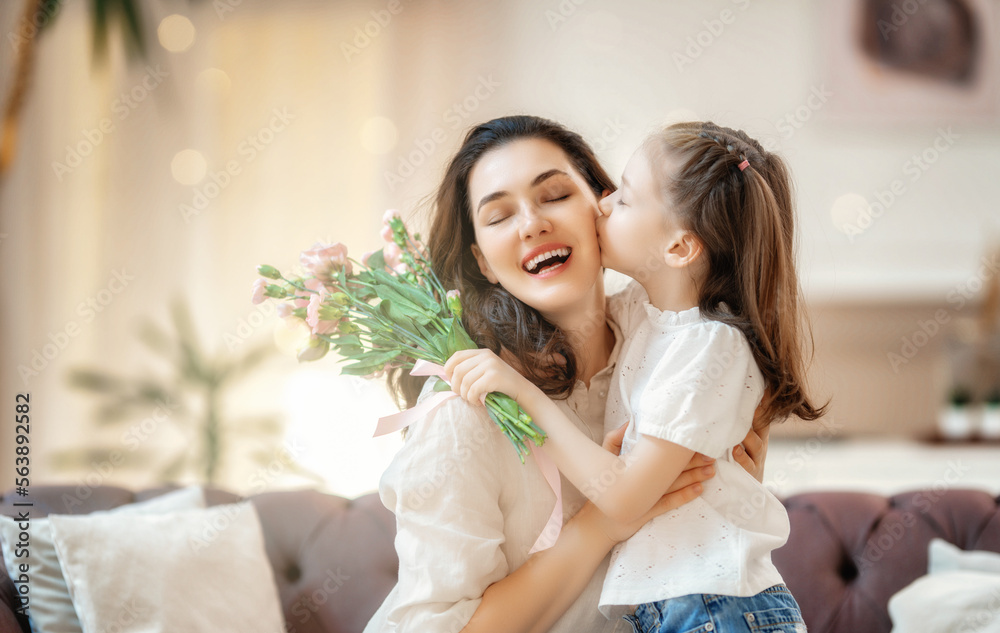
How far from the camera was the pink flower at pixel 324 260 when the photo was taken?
56.2 inches

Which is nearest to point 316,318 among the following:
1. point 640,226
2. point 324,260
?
point 324,260

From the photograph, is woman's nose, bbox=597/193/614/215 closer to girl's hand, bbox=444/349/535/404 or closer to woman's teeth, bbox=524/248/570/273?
woman's teeth, bbox=524/248/570/273

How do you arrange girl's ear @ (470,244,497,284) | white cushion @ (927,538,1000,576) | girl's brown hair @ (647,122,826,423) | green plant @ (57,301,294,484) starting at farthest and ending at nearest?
1. green plant @ (57,301,294,484)
2. white cushion @ (927,538,1000,576)
3. girl's ear @ (470,244,497,284)
4. girl's brown hair @ (647,122,826,423)

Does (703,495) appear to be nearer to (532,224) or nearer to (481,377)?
(481,377)

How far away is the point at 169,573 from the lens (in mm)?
1554

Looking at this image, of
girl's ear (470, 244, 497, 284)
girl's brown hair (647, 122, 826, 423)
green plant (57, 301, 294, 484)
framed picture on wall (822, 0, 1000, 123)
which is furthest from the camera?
framed picture on wall (822, 0, 1000, 123)

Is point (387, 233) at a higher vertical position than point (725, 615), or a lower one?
higher

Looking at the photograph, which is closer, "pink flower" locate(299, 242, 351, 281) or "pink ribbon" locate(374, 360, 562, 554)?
"pink ribbon" locate(374, 360, 562, 554)

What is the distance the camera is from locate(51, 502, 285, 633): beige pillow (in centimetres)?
149

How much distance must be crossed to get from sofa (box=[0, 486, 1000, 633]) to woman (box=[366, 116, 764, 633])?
375 millimetres

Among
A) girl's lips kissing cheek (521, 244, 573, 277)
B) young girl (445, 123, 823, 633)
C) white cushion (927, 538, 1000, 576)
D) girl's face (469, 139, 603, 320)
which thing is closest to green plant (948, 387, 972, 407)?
white cushion (927, 538, 1000, 576)

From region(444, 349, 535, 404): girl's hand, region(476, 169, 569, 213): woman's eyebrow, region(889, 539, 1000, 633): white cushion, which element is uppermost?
region(476, 169, 569, 213): woman's eyebrow

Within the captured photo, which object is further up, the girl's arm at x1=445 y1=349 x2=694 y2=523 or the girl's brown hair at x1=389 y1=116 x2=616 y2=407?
the girl's brown hair at x1=389 y1=116 x2=616 y2=407

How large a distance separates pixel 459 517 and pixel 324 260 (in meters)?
0.54
